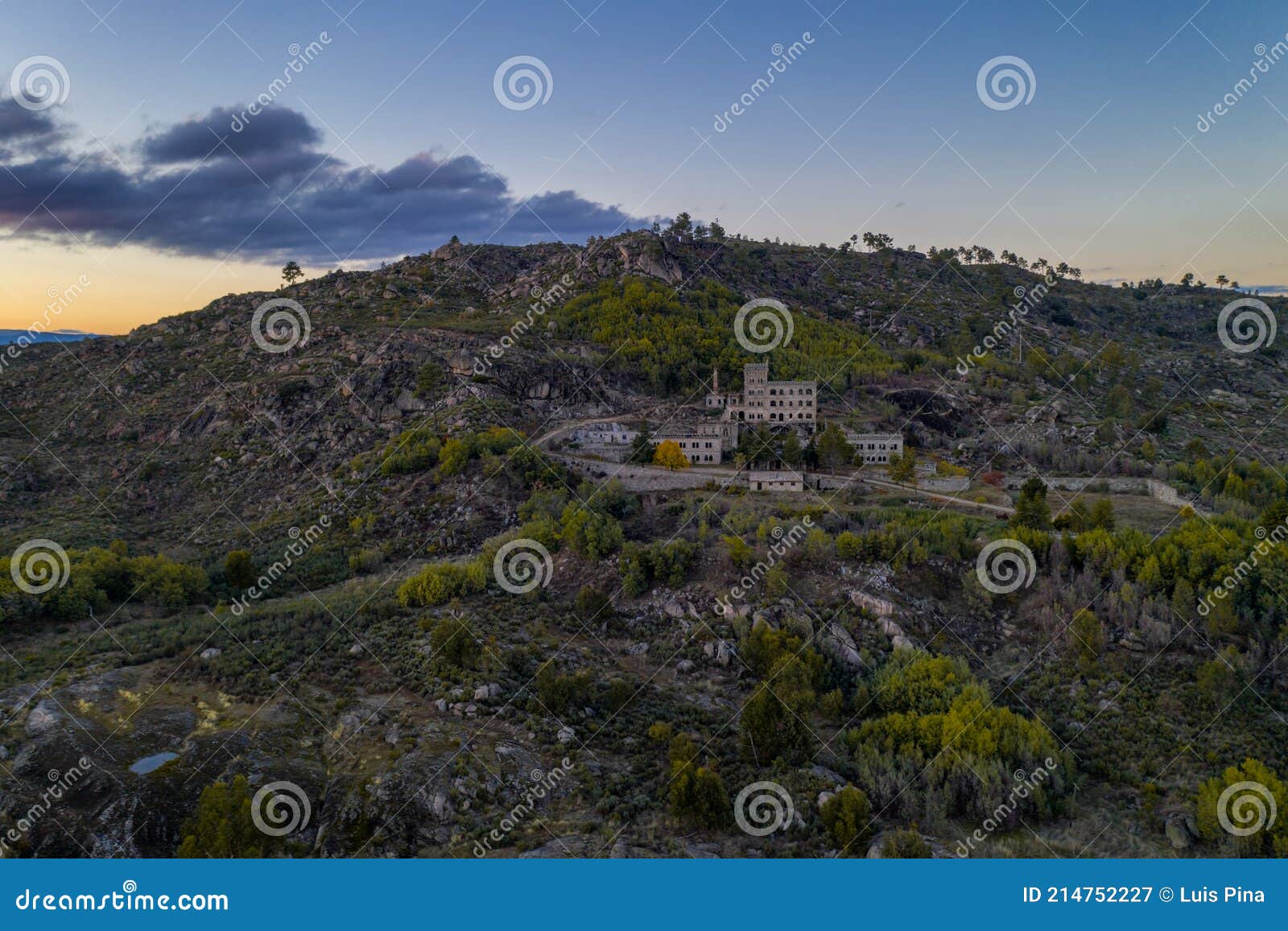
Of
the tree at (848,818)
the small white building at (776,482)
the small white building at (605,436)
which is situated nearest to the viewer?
the tree at (848,818)

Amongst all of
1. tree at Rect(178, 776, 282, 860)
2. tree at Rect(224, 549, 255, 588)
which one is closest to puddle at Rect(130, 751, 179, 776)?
tree at Rect(178, 776, 282, 860)

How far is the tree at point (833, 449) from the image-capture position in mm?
45969

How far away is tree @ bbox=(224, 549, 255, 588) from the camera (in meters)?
35.1

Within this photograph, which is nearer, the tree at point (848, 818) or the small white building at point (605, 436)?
the tree at point (848, 818)

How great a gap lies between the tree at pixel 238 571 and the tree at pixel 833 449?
3204 centimetres

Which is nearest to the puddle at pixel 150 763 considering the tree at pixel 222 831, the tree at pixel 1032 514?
the tree at pixel 222 831

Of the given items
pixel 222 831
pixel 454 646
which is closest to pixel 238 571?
pixel 454 646

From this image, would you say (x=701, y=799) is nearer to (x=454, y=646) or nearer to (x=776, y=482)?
(x=454, y=646)

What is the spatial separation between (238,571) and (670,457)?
24.6 meters

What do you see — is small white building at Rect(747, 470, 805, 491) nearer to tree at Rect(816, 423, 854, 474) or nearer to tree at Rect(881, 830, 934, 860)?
tree at Rect(816, 423, 854, 474)

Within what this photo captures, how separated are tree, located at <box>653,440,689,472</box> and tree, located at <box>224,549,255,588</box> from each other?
23.6m

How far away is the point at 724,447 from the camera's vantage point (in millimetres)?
50094

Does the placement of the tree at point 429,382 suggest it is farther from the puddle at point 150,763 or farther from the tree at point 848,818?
the tree at point 848,818

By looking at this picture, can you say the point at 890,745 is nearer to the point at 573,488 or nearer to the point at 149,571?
the point at 573,488
